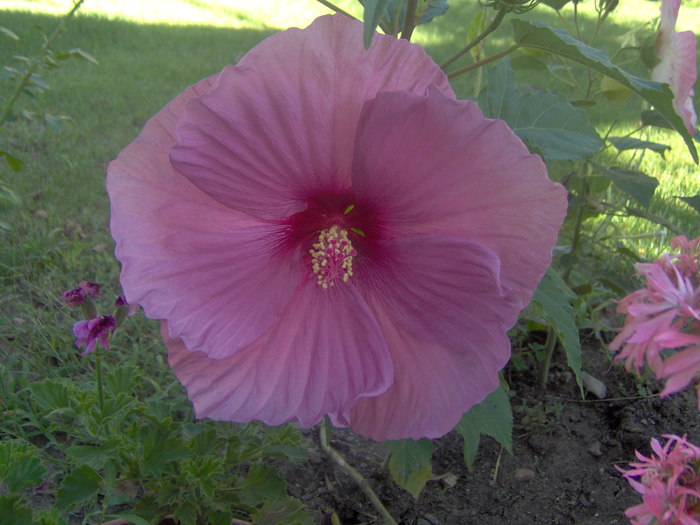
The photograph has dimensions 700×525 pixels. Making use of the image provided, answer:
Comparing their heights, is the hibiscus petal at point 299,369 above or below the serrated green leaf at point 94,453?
above

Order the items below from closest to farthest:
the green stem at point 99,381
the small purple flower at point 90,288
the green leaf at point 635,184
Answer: the green stem at point 99,381 → the small purple flower at point 90,288 → the green leaf at point 635,184

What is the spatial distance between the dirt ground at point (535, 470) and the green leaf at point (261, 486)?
34cm

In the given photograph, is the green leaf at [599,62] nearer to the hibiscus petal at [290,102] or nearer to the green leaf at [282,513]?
the hibiscus petal at [290,102]

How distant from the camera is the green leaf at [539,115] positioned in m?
1.23

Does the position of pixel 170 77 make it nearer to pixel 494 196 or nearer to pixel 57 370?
pixel 57 370

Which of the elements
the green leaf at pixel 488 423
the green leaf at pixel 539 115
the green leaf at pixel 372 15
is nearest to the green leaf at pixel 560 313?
the green leaf at pixel 488 423

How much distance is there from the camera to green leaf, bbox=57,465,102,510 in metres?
1.06

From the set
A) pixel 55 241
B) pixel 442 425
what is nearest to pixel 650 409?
pixel 442 425

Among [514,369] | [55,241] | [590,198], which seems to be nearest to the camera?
[590,198]

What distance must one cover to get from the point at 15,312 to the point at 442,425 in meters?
1.73

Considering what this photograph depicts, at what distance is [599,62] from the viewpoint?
89cm

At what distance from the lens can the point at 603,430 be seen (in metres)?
1.75

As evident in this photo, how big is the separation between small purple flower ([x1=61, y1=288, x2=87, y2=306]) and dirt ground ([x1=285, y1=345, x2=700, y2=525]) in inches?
26.3

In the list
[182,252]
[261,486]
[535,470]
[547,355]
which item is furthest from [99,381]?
[547,355]
